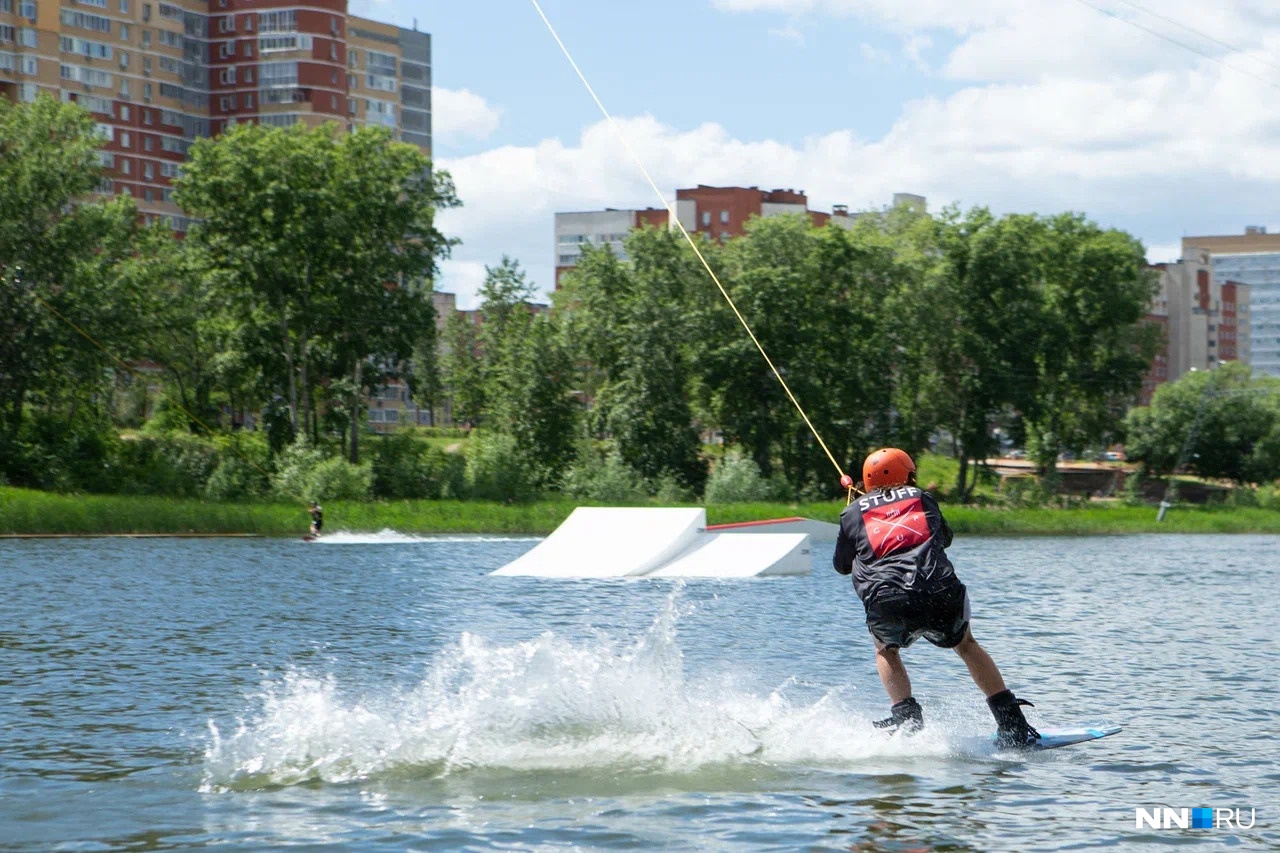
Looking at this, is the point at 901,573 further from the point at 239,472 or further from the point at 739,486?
the point at 739,486

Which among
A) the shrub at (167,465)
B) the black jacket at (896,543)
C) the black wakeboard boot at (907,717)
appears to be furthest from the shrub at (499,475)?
the black jacket at (896,543)

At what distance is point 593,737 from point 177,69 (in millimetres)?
122942

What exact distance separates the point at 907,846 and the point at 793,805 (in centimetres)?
114

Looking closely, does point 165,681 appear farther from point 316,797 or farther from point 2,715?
point 316,797

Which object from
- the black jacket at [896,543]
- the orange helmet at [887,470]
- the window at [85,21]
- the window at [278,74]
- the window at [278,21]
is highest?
the window at [278,21]

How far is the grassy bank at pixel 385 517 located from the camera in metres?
51.5

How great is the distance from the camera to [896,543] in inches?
421

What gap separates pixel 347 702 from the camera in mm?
14547

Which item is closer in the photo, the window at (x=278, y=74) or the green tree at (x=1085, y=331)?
the green tree at (x=1085, y=331)

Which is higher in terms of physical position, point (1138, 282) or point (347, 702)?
point (1138, 282)

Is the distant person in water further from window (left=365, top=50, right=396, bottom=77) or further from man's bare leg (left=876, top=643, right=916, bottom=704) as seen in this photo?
window (left=365, top=50, right=396, bottom=77)

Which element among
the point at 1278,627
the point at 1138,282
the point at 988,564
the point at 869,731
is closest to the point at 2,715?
the point at 869,731

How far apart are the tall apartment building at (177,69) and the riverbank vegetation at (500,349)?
4145 centimetres

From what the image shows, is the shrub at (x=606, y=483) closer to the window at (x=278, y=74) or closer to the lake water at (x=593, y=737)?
the lake water at (x=593, y=737)
